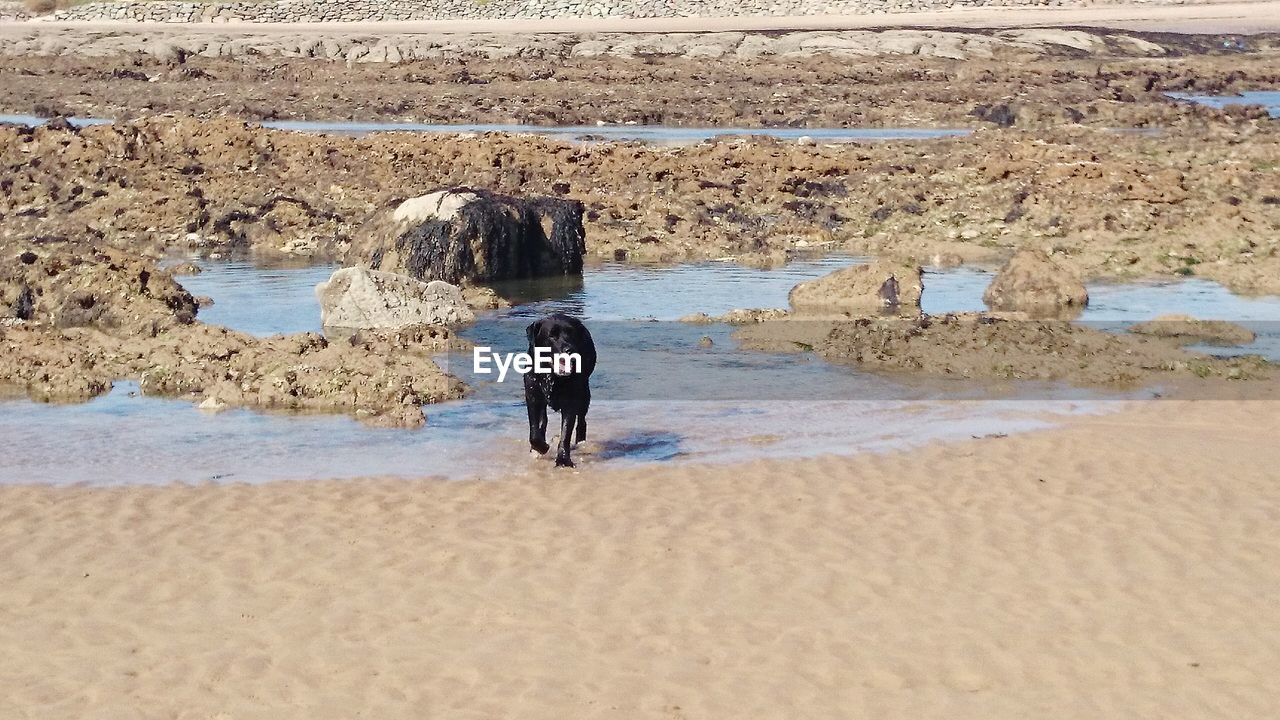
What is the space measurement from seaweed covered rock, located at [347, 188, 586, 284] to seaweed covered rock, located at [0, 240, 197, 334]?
113 inches

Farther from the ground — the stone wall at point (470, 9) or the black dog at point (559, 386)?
the stone wall at point (470, 9)

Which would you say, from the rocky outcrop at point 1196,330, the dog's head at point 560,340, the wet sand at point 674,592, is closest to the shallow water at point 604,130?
the rocky outcrop at point 1196,330

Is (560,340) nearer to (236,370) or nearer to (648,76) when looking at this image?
(236,370)

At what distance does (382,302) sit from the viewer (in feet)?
51.6

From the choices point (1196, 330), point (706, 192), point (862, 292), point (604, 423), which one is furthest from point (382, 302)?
point (706, 192)

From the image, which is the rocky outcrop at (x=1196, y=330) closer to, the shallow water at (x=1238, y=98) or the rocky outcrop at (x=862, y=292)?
the rocky outcrop at (x=862, y=292)

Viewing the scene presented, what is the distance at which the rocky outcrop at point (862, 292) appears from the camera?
1687cm

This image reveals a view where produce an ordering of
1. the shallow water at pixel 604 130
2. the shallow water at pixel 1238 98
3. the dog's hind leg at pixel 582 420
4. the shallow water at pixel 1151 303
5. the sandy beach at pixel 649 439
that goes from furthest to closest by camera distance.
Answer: the shallow water at pixel 1238 98 → the shallow water at pixel 604 130 → the shallow water at pixel 1151 303 → the dog's hind leg at pixel 582 420 → the sandy beach at pixel 649 439

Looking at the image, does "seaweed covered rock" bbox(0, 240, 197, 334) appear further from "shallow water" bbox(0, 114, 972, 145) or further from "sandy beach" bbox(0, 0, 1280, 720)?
"shallow water" bbox(0, 114, 972, 145)

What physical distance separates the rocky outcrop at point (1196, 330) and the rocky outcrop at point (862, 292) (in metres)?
2.51

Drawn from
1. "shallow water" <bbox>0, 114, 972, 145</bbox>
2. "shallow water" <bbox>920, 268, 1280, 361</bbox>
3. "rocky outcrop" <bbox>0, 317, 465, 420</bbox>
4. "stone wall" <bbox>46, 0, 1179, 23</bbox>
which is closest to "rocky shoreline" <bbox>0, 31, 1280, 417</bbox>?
"rocky outcrop" <bbox>0, 317, 465, 420</bbox>

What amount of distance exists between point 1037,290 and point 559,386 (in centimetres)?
826

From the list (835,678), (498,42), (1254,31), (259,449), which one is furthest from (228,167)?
(1254,31)

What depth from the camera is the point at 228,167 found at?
82.7 feet
